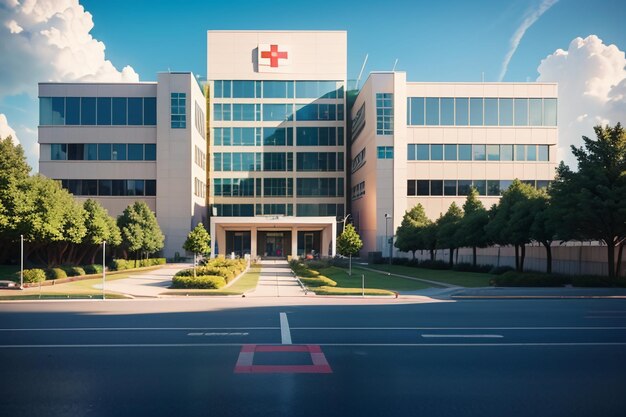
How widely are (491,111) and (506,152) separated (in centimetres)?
521

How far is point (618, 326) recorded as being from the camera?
15.6 metres

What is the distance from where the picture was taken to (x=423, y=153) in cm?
6275

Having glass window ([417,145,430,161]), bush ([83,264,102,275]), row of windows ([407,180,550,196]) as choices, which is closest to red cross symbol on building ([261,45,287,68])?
glass window ([417,145,430,161])

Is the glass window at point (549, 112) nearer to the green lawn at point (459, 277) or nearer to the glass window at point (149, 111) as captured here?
the green lawn at point (459, 277)

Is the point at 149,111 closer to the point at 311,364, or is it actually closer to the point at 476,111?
the point at 476,111

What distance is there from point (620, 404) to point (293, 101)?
72291mm

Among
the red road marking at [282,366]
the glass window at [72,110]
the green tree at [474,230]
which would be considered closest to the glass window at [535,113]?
the green tree at [474,230]

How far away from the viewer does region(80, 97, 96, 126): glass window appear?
2491 inches

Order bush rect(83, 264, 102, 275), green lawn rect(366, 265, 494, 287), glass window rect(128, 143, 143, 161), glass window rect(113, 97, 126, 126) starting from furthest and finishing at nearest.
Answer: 1. glass window rect(128, 143, 143, 161)
2. glass window rect(113, 97, 126, 126)
3. bush rect(83, 264, 102, 275)
4. green lawn rect(366, 265, 494, 287)

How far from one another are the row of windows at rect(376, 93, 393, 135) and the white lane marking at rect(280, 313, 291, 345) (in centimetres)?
4668

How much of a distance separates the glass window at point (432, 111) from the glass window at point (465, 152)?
4.21 meters

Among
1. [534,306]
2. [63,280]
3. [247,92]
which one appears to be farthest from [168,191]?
[534,306]

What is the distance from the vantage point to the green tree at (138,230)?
A: 48.6 metres

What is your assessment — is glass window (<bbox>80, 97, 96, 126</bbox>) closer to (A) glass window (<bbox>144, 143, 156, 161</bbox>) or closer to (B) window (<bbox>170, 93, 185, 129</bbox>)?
(A) glass window (<bbox>144, 143, 156, 161</bbox>)
